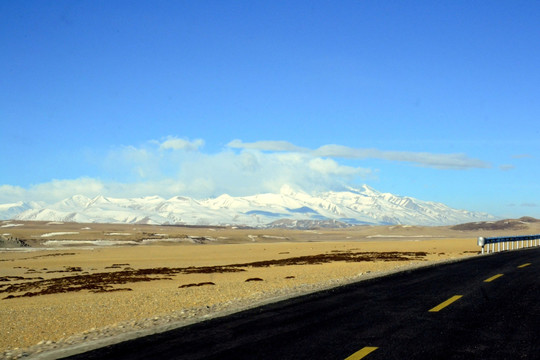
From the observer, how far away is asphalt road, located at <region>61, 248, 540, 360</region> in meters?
8.30

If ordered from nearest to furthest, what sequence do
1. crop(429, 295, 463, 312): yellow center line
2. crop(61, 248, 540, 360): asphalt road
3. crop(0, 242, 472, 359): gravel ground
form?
crop(61, 248, 540, 360): asphalt road < crop(0, 242, 472, 359): gravel ground < crop(429, 295, 463, 312): yellow center line

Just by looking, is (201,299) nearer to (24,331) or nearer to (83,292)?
(24,331)

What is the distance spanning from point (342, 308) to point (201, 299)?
314 inches

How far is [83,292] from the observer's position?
25.3m

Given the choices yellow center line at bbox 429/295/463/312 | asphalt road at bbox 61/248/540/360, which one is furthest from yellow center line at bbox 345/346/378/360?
yellow center line at bbox 429/295/463/312

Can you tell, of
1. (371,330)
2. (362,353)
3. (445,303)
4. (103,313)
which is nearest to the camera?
(362,353)

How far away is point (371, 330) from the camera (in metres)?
9.96

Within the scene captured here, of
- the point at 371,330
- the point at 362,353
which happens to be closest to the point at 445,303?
the point at 371,330

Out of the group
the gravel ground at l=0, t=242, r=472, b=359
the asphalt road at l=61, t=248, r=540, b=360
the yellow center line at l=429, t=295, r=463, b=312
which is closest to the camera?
the asphalt road at l=61, t=248, r=540, b=360

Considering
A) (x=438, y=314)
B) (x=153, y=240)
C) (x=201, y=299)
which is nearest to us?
(x=438, y=314)

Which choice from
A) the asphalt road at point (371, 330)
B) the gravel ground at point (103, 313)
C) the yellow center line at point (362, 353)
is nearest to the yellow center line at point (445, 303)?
the asphalt road at point (371, 330)

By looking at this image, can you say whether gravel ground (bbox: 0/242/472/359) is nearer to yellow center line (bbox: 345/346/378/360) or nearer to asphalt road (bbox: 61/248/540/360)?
asphalt road (bbox: 61/248/540/360)

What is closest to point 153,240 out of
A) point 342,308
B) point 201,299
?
point 201,299

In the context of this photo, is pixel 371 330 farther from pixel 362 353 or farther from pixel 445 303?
pixel 445 303
